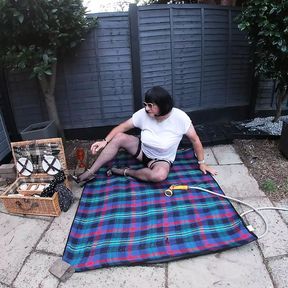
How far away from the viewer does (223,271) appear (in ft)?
6.22

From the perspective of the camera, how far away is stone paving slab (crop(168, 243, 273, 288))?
1.81 meters

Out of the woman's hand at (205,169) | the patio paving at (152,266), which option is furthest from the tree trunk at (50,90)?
the woman's hand at (205,169)

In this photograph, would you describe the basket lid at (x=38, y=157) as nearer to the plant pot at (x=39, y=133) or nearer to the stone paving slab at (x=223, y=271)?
the plant pot at (x=39, y=133)

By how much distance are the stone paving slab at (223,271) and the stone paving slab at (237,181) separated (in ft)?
2.41

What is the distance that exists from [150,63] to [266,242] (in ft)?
8.80

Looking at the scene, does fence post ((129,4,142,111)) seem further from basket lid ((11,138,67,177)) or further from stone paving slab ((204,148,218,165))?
basket lid ((11,138,67,177))

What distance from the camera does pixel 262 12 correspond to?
2.91 meters

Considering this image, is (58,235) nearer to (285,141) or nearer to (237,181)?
(237,181)

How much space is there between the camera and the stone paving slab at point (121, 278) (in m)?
1.85

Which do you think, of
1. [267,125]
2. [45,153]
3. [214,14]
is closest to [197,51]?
[214,14]

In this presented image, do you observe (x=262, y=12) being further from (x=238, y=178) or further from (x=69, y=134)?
(x=69, y=134)

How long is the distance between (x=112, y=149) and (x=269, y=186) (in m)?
1.66

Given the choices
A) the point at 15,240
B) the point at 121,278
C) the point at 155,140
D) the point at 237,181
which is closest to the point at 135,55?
the point at 155,140

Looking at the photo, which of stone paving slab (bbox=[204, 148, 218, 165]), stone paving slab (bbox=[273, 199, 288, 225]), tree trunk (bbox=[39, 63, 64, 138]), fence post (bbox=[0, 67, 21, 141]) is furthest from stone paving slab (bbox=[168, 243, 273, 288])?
fence post (bbox=[0, 67, 21, 141])
